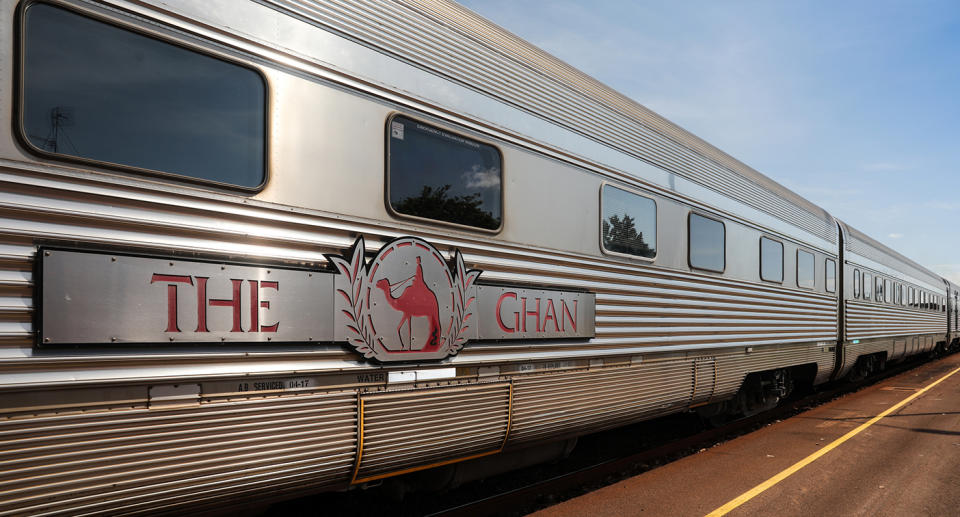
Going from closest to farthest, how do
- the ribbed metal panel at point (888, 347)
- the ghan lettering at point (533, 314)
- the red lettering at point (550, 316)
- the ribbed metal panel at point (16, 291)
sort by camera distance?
the ribbed metal panel at point (16, 291), the ghan lettering at point (533, 314), the red lettering at point (550, 316), the ribbed metal panel at point (888, 347)

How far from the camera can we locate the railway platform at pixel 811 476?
4961mm

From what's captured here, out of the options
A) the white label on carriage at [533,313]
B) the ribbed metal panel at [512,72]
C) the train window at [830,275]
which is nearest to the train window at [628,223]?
the ribbed metal panel at [512,72]

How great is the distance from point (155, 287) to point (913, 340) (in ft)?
65.9

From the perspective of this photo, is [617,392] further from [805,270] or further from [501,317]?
[805,270]

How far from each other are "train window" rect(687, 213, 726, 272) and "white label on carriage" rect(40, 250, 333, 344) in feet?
14.6

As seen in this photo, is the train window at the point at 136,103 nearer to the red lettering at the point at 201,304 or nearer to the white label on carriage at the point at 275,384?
the red lettering at the point at 201,304

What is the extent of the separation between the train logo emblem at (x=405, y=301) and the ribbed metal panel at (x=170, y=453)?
384 millimetres

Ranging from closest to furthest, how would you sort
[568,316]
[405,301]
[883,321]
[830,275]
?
[405,301] → [568,316] → [830,275] → [883,321]

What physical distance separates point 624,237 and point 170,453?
3.97 m

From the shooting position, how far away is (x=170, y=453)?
8.66 ft

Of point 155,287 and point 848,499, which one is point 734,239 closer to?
point 848,499

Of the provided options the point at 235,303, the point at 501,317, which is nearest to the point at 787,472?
the point at 501,317

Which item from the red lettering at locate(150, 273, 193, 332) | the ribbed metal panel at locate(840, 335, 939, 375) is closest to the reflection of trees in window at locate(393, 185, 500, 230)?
the red lettering at locate(150, 273, 193, 332)

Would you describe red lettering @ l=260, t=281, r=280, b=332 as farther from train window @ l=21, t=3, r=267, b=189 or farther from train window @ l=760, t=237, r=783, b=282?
train window @ l=760, t=237, r=783, b=282
